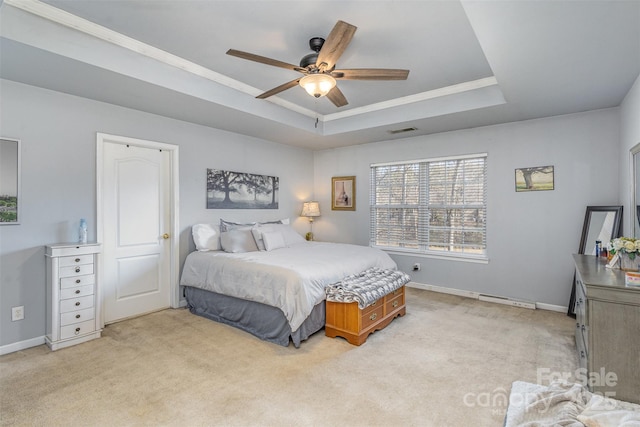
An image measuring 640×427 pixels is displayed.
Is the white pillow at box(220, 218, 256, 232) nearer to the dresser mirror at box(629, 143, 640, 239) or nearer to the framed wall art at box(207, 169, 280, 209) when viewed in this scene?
the framed wall art at box(207, 169, 280, 209)

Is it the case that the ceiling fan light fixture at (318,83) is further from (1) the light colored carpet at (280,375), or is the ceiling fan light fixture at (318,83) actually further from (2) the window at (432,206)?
(2) the window at (432,206)

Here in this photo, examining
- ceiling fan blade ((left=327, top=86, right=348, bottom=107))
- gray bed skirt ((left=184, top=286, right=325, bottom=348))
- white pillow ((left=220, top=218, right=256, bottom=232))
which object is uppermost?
ceiling fan blade ((left=327, top=86, right=348, bottom=107))

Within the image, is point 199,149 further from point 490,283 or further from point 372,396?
point 490,283

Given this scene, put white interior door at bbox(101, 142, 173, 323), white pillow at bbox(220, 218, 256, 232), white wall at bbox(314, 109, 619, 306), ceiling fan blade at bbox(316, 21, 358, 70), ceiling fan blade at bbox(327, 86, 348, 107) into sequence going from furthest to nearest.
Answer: white pillow at bbox(220, 218, 256, 232)
white wall at bbox(314, 109, 619, 306)
white interior door at bbox(101, 142, 173, 323)
ceiling fan blade at bbox(327, 86, 348, 107)
ceiling fan blade at bbox(316, 21, 358, 70)

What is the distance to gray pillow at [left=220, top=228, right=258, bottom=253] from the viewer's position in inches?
153

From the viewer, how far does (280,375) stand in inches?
94.7

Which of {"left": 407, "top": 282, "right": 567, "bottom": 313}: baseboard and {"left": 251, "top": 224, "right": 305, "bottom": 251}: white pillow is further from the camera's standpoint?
{"left": 251, "top": 224, "right": 305, "bottom": 251}: white pillow

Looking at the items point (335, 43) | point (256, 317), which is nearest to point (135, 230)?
point (256, 317)

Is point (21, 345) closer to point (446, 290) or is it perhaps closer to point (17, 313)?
point (17, 313)

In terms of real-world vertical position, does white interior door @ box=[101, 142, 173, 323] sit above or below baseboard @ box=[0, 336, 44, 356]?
above

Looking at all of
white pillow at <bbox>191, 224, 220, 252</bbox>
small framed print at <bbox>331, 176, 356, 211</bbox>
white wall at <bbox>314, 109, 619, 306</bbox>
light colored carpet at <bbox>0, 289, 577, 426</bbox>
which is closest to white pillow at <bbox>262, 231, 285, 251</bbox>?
white pillow at <bbox>191, 224, 220, 252</bbox>

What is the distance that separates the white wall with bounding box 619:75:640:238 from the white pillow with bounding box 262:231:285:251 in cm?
366

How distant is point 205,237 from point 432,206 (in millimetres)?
3344

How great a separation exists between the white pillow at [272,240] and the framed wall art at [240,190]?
0.89m
